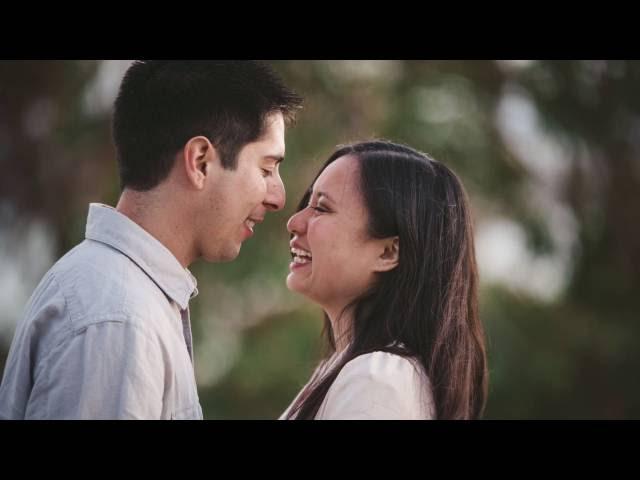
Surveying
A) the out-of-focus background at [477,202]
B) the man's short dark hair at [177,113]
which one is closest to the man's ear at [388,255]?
the man's short dark hair at [177,113]

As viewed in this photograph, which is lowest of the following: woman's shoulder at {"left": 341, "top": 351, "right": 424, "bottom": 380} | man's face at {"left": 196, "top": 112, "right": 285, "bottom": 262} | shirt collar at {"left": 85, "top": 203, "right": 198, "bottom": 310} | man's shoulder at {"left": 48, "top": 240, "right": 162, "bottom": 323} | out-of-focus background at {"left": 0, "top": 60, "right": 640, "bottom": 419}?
woman's shoulder at {"left": 341, "top": 351, "right": 424, "bottom": 380}

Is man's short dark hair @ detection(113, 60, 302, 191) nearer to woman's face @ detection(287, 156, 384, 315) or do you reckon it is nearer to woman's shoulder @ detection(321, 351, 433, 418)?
woman's face @ detection(287, 156, 384, 315)

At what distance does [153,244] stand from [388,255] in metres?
0.59

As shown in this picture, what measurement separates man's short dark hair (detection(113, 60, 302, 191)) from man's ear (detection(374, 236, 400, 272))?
41cm

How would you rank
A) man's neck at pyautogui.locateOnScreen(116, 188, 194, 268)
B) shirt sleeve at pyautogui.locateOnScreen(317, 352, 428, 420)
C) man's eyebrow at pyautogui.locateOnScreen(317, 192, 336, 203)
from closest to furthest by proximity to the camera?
shirt sleeve at pyautogui.locateOnScreen(317, 352, 428, 420)
man's neck at pyautogui.locateOnScreen(116, 188, 194, 268)
man's eyebrow at pyautogui.locateOnScreen(317, 192, 336, 203)

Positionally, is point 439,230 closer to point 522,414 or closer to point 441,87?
point 522,414

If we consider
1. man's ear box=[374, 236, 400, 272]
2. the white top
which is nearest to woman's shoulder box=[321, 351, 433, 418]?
the white top

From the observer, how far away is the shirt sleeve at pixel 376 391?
195cm

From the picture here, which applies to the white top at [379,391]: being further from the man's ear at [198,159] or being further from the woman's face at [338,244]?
the man's ear at [198,159]

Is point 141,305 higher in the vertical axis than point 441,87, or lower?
lower

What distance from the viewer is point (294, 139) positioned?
802 cm

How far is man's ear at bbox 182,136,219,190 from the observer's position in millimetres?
2201

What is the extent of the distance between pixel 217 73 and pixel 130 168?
0.31m
